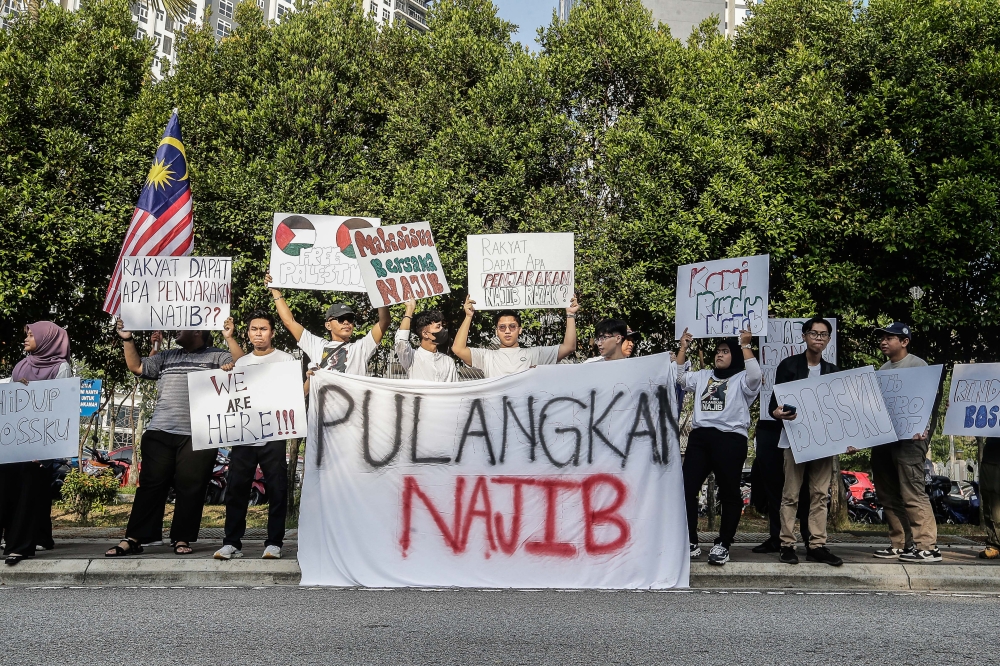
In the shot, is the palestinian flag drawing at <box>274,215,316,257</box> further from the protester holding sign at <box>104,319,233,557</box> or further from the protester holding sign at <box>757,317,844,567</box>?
the protester holding sign at <box>757,317,844,567</box>

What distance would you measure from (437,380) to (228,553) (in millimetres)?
2076

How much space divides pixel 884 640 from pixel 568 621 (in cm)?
166

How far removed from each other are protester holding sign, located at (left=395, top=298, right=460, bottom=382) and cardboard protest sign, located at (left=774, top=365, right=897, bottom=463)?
2.66m

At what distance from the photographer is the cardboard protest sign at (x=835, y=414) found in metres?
7.18

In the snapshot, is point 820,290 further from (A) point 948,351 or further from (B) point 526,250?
(B) point 526,250

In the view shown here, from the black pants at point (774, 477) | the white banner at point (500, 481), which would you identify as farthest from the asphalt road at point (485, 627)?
the black pants at point (774, 477)

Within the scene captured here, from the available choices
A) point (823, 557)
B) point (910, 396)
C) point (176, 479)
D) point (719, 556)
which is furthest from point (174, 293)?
point (910, 396)

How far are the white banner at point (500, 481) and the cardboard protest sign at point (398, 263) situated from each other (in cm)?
146

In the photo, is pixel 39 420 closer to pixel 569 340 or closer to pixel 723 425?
pixel 569 340

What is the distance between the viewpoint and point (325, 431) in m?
6.87

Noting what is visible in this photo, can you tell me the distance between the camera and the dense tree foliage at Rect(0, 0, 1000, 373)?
12914 mm

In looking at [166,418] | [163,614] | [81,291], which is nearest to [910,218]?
[166,418]

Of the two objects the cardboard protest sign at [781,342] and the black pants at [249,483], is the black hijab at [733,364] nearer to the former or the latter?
the cardboard protest sign at [781,342]

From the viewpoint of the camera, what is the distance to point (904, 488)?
7.54 metres
